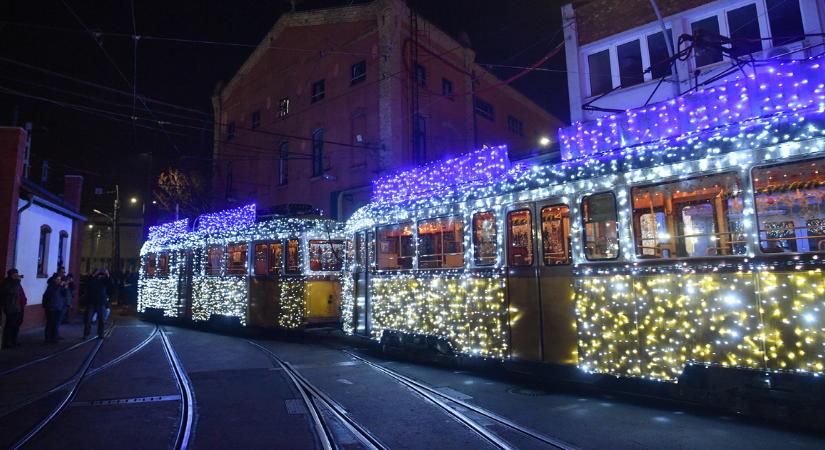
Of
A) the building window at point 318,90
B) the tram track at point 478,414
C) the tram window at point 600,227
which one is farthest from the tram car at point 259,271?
the building window at point 318,90

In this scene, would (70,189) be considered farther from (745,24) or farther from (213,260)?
(745,24)

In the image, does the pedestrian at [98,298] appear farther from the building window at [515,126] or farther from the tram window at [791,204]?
the building window at [515,126]

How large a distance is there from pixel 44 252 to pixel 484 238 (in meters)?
15.9

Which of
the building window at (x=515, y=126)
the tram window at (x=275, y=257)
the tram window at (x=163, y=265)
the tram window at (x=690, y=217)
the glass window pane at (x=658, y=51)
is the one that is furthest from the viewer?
the building window at (x=515, y=126)

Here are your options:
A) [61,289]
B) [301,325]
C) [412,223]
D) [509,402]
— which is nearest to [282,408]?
[509,402]

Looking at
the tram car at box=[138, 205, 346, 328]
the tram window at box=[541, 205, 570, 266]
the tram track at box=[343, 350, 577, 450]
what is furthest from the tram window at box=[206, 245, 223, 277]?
the tram window at box=[541, 205, 570, 266]

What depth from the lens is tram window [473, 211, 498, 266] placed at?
23.2 feet

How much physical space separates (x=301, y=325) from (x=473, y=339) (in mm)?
5960

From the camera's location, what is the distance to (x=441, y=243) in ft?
26.0

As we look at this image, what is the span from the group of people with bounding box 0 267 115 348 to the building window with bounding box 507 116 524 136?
19512 millimetres

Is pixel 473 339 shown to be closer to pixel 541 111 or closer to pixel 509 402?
→ pixel 509 402

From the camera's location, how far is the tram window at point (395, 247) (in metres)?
8.57

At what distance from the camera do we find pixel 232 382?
7090 mm

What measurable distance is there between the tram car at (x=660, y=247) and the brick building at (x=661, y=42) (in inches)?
Result: 158
